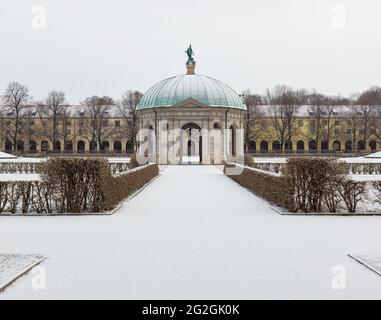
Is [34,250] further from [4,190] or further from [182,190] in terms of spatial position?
[182,190]

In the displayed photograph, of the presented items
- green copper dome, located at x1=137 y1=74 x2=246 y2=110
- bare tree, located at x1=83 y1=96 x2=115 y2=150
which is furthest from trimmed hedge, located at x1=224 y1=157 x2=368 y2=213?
bare tree, located at x1=83 y1=96 x2=115 y2=150

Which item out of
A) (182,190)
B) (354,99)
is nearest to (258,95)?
(354,99)

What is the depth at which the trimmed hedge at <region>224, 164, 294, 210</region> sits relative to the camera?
17.0 m

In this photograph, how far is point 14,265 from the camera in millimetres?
8516

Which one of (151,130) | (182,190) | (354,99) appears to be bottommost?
(182,190)

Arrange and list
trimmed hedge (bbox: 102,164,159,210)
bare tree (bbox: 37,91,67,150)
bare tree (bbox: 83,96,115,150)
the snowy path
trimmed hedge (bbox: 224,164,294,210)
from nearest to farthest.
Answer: the snowy path, trimmed hedge (bbox: 102,164,159,210), trimmed hedge (bbox: 224,164,294,210), bare tree (bbox: 83,96,115,150), bare tree (bbox: 37,91,67,150)

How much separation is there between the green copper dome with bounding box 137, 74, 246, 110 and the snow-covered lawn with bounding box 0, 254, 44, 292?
168ft

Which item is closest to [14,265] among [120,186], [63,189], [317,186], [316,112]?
[63,189]

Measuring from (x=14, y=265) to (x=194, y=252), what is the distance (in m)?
3.30

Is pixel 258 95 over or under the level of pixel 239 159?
over

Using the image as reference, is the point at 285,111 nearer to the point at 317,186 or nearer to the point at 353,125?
the point at 353,125

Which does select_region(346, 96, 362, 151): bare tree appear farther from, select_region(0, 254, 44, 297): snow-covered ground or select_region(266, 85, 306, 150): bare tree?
select_region(0, 254, 44, 297): snow-covered ground

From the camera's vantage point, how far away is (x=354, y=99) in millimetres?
104188
